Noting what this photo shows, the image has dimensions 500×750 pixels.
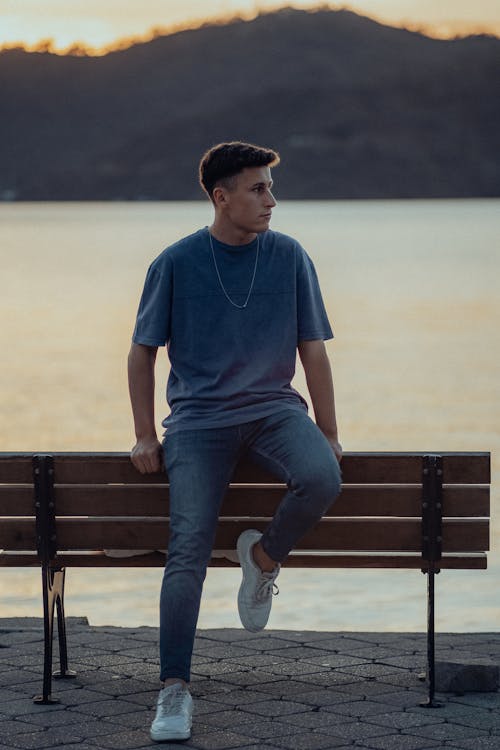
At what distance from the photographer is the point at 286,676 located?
15.0 ft

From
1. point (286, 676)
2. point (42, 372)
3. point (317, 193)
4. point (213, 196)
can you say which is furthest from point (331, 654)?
point (317, 193)

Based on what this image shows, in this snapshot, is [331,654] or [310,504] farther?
[331,654]

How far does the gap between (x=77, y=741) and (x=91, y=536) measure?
62 cm

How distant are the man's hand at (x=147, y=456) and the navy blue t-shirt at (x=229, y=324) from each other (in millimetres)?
91

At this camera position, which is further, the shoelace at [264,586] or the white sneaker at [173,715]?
the shoelace at [264,586]

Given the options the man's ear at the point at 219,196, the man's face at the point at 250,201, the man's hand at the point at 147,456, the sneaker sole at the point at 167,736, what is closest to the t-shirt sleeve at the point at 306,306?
the man's face at the point at 250,201

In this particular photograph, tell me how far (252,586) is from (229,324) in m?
0.75

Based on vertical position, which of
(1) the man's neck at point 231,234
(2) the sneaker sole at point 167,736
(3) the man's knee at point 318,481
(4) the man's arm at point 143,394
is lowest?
(2) the sneaker sole at point 167,736

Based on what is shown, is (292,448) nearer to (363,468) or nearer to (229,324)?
(363,468)

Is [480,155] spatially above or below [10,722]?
above

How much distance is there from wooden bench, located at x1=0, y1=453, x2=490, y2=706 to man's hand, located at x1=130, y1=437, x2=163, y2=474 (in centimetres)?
6

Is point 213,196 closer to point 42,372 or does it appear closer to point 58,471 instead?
point 58,471

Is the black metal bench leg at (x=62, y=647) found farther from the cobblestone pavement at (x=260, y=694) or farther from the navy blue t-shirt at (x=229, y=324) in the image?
the navy blue t-shirt at (x=229, y=324)

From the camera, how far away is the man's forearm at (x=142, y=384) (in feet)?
14.0
